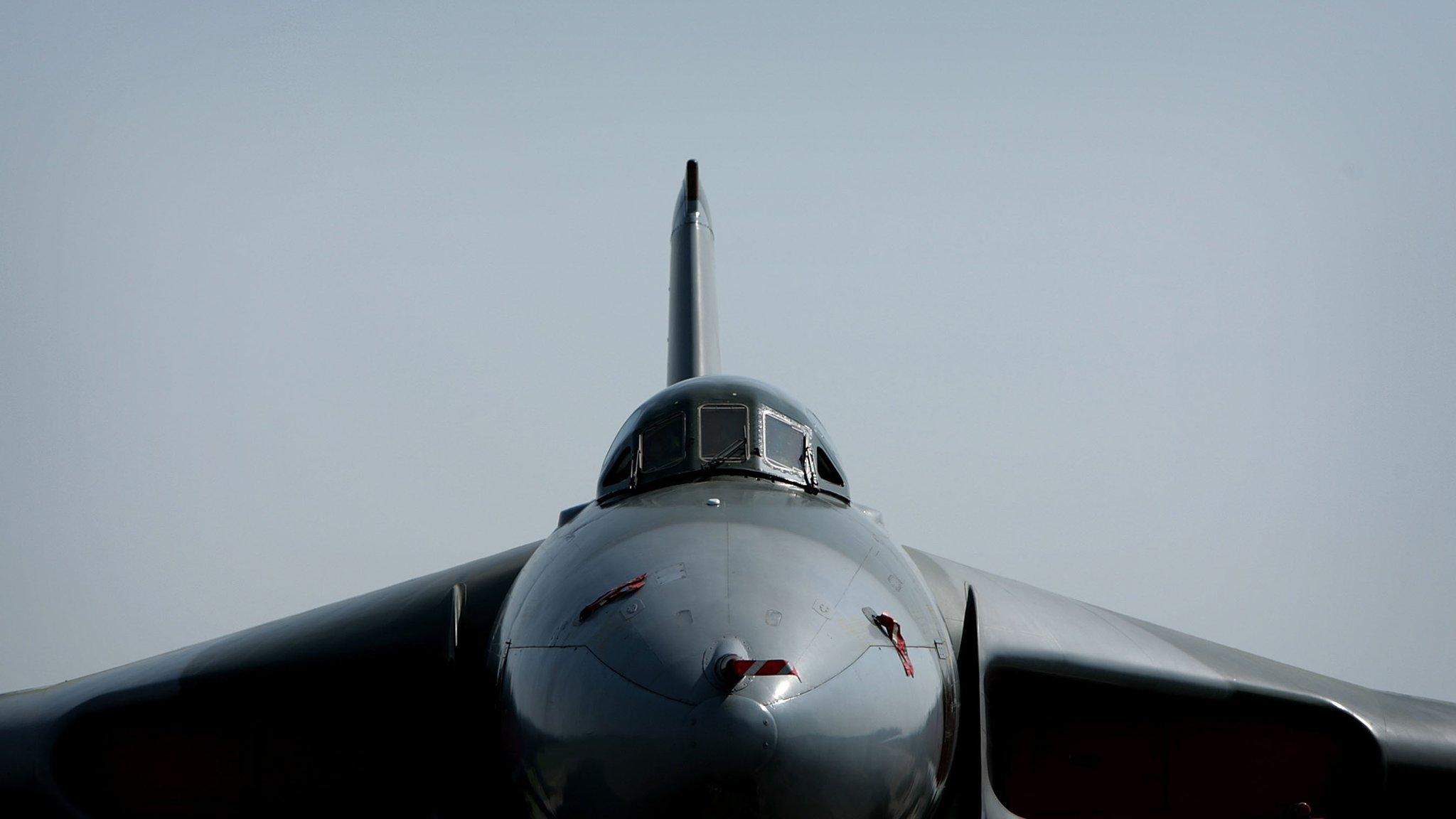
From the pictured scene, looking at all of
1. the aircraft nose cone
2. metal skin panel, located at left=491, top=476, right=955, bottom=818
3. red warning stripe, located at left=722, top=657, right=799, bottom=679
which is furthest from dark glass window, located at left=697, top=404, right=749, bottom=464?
the aircraft nose cone

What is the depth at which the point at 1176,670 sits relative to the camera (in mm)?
9664

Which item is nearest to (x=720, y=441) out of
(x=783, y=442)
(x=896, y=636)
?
(x=783, y=442)

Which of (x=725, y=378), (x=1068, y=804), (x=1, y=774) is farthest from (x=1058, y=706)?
(x=1, y=774)

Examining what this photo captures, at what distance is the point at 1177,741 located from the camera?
10016 mm

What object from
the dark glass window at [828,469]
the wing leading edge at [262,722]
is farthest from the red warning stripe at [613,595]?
the wing leading edge at [262,722]

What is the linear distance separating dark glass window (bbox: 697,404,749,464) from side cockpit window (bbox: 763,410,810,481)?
0.46ft

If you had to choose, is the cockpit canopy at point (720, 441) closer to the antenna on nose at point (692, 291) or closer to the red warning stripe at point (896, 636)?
the red warning stripe at point (896, 636)

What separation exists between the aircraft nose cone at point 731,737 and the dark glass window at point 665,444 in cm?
324

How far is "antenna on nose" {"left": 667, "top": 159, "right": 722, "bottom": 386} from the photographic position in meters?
14.8

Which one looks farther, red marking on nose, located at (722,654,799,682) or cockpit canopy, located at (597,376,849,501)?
cockpit canopy, located at (597,376,849,501)

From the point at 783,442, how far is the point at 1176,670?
3.44 metres

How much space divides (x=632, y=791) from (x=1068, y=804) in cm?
538

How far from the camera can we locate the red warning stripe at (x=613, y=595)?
19.4 feet

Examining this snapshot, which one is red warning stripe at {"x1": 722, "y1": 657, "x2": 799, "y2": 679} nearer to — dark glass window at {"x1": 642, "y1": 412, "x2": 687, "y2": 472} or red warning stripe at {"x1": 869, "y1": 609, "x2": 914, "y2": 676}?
red warning stripe at {"x1": 869, "y1": 609, "x2": 914, "y2": 676}
